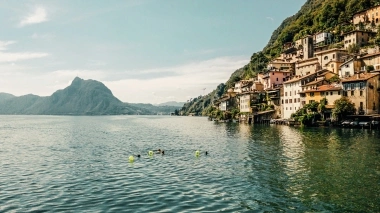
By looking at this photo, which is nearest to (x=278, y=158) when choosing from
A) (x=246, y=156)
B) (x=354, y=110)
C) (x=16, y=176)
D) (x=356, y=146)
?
(x=246, y=156)

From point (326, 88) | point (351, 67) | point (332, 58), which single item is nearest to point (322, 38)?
point (332, 58)

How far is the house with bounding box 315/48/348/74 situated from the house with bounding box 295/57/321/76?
201 centimetres

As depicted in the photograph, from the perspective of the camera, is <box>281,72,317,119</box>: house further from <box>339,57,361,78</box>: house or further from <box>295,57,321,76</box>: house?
<box>295,57,321,76</box>: house

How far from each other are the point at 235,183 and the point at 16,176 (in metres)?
24.1

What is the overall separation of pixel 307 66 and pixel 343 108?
155 ft

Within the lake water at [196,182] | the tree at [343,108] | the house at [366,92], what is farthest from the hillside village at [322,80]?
the lake water at [196,182]

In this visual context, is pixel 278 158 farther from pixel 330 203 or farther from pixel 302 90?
pixel 302 90

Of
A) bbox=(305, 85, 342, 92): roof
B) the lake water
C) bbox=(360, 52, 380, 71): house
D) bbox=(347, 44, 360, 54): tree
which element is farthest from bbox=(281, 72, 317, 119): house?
the lake water

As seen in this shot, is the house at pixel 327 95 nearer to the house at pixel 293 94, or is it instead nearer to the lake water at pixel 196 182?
the house at pixel 293 94

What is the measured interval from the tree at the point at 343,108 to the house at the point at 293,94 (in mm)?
19129

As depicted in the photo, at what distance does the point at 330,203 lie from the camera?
23922 millimetres

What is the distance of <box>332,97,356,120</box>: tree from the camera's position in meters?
93.7

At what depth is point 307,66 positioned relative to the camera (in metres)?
137

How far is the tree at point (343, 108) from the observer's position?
93688 mm
